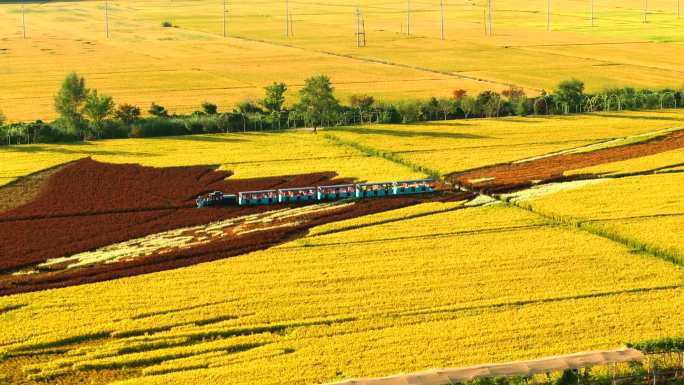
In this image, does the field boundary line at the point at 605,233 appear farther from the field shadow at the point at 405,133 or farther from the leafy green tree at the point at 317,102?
the leafy green tree at the point at 317,102

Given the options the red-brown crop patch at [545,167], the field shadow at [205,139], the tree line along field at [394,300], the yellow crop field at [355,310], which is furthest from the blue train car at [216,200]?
the field shadow at [205,139]

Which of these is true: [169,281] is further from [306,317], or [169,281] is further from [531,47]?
[531,47]

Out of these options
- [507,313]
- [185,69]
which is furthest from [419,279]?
[185,69]

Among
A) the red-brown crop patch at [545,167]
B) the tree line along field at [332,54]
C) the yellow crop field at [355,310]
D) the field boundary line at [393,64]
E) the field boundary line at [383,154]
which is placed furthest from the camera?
the field boundary line at [393,64]

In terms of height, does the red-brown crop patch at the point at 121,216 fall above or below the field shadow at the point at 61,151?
below

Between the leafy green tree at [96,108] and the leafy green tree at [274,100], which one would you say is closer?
Answer: the leafy green tree at [96,108]

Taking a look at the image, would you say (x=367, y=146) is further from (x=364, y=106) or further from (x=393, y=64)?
(x=393, y=64)

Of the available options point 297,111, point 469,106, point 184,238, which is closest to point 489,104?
point 469,106
